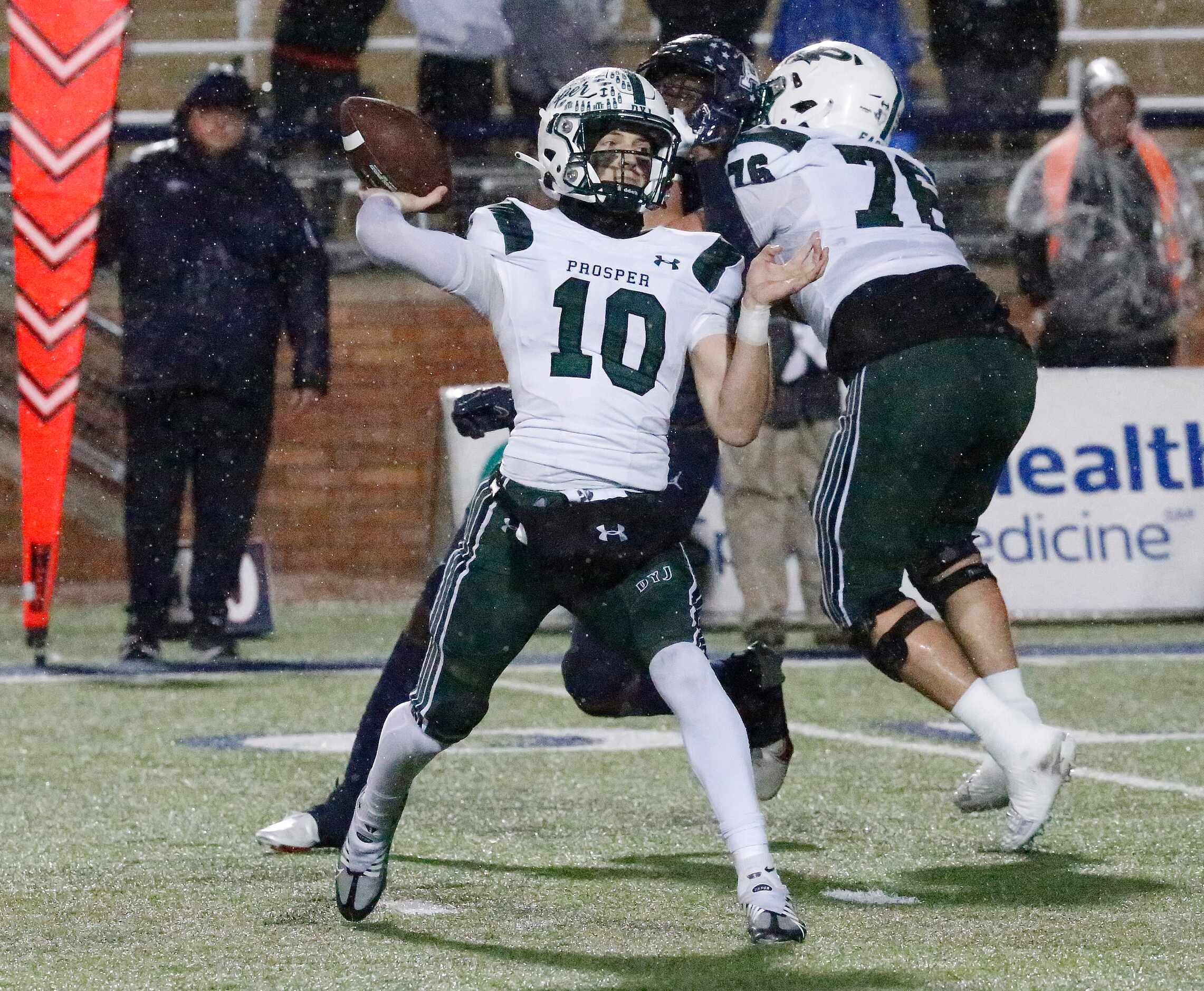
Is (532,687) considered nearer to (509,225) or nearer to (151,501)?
(151,501)

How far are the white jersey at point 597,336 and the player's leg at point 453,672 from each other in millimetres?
149

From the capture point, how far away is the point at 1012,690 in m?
4.75

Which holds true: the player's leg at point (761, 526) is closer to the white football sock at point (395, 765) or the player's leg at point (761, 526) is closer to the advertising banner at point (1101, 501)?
the advertising banner at point (1101, 501)

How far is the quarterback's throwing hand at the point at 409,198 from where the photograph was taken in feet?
13.6

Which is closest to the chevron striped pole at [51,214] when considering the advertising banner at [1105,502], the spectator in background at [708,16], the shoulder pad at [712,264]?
the spectator in background at [708,16]

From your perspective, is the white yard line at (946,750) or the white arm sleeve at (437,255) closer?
the white arm sleeve at (437,255)

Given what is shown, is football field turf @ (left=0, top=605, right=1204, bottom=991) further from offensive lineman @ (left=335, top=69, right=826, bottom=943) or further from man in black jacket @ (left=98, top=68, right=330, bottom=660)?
man in black jacket @ (left=98, top=68, right=330, bottom=660)

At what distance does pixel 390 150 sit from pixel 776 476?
4333 mm

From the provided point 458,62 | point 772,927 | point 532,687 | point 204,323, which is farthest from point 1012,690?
point 458,62

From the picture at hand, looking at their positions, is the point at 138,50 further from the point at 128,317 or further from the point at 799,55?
the point at 799,55

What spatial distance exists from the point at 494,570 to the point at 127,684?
154 inches

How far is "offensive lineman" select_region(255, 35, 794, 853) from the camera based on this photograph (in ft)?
15.1

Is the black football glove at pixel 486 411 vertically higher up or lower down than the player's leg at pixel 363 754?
higher up

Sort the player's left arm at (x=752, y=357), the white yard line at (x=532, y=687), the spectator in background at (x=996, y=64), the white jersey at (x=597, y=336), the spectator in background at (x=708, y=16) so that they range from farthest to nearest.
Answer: the spectator in background at (x=996, y=64) → the spectator in background at (x=708, y=16) → the white yard line at (x=532, y=687) → the white jersey at (x=597, y=336) → the player's left arm at (x=752, y=357)
